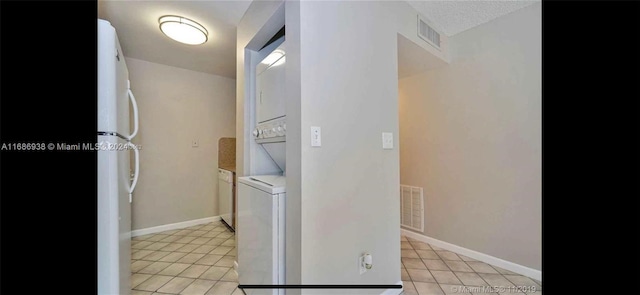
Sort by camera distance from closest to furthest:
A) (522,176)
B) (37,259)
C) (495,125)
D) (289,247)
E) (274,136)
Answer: (37,259) < (289,247) < (274,136) < (522,176) < (495,125)

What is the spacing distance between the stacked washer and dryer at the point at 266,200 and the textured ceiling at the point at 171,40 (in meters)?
0.46

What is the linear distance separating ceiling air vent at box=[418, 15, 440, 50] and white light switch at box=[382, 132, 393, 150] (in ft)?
3.18

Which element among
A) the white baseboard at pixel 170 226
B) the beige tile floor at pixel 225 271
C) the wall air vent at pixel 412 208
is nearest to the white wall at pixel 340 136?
the beige tile floor at pixel 225 271

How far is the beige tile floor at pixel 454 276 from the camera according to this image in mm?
1721

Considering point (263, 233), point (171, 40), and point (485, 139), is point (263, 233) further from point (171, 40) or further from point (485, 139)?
point (171, 40)

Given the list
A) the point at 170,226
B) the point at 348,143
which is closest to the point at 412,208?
the point at 348,143

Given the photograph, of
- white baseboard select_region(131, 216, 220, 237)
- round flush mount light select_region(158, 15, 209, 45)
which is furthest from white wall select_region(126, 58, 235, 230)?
round flush mount light select_region(158, 15, 209, 45)

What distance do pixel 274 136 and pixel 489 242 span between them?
2.09m

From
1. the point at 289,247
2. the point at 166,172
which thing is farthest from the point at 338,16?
the point at 166,172

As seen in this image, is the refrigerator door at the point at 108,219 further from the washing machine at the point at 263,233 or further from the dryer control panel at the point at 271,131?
the dryer control panel at the point at 271,131

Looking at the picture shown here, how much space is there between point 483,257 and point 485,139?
1059 millimetres

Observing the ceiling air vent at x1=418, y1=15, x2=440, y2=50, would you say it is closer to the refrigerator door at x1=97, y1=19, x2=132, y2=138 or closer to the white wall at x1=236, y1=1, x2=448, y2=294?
the white wall at x1=236, y1=1, x2=448, y2=294

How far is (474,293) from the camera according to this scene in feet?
5.51
